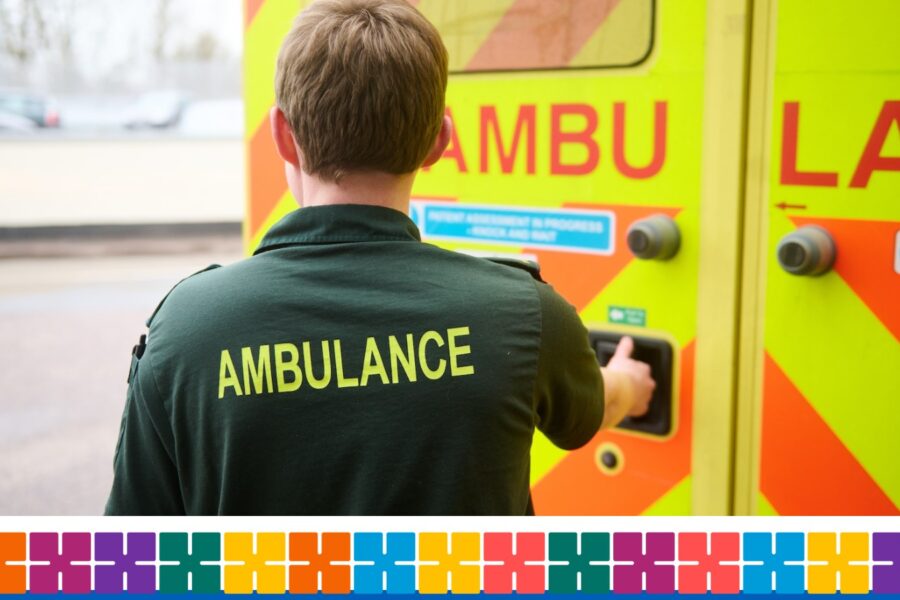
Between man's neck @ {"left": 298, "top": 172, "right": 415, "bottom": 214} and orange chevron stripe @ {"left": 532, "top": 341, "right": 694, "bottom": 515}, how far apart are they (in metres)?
0.70

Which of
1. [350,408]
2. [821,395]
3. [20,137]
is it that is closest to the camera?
[350,408]

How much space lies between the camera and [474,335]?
48.3 inches

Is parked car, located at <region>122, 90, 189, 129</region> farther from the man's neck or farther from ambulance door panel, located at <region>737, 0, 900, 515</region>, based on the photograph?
the man's neck

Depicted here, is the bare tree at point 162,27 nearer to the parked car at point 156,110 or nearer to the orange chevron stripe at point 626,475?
the parked car at point 156,110

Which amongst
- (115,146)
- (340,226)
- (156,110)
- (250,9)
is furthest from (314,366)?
(156,110)

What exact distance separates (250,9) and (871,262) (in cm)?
147

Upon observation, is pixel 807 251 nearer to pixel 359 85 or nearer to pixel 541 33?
pixel 541 33

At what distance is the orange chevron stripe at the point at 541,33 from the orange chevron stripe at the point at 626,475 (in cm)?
58

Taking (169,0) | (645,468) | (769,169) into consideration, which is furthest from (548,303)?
(169,0)

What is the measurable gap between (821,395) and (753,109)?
0.46m

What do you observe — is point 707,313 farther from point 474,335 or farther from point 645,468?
point 474,335

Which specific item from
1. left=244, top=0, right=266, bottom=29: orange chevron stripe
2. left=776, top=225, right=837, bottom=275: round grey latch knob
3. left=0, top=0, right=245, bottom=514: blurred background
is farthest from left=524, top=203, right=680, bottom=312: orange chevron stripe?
left=0, top=0, right=245, bottom=514: blurred background

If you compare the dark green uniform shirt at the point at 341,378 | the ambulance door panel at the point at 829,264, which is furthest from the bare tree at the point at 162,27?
the dark green uniform shirt at the point at 341,378

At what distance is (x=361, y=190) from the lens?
1.29 m
